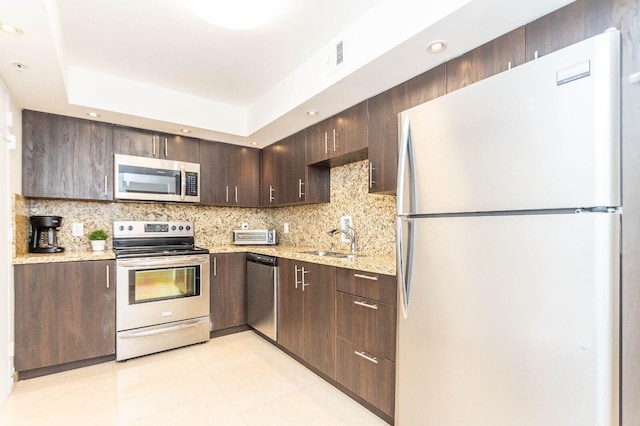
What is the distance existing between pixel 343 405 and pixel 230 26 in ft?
7.91

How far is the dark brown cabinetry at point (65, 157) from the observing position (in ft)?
8.93

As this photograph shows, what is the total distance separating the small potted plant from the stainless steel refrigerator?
2889 mm

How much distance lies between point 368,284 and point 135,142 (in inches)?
107

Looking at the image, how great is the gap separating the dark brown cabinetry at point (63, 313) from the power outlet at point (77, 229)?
2.21ft

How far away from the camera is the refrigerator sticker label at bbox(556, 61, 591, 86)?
988 millimetres

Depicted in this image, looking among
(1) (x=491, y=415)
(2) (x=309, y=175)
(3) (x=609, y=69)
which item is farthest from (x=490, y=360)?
(2) (x=309, y=175)

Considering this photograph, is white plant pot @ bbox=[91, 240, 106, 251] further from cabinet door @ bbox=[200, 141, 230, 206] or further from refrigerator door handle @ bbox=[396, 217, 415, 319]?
refrigerator door handle @ bbox=[396, 217, 415, 319]

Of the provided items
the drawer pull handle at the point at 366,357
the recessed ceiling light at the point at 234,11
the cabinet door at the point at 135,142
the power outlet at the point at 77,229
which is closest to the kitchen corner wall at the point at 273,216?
the power outlet at the point at 77,229

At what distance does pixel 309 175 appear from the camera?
3211 mm

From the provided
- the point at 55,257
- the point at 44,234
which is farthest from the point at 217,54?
the point at 44,234

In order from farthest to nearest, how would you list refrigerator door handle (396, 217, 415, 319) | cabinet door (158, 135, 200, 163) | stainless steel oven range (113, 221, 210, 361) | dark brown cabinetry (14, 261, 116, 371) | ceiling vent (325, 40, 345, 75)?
1. cabinet door (158, 135, 200, 163)
2. stainless steel oven range (113, 221, 210, 361)
3. dark brown cabinetry (14, 261, 116, 371)
4. ceiling vent (325, 40, 345, 75)
5. refrigerator door handle (396, 217, 415, 319)

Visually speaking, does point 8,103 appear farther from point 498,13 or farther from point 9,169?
point 498,13

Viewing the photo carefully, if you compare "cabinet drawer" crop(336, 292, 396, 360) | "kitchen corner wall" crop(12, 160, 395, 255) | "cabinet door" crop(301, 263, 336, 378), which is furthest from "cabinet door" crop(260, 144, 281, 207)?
"cabinet drawer" crop(336, 292, 396, 360)

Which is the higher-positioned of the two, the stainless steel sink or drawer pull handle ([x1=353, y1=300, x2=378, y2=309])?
the stainless steel sink
